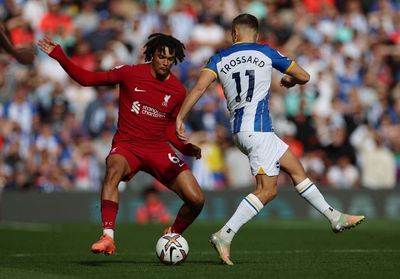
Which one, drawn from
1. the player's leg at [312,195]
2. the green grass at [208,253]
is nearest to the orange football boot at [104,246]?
the green grass at [208,253]

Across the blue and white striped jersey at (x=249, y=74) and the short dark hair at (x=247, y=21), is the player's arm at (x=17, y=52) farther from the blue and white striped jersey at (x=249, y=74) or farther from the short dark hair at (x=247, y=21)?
the short dark hair at (x=247, y=21)

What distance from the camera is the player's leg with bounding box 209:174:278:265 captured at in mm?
10672

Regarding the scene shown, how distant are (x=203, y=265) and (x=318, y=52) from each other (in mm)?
14715

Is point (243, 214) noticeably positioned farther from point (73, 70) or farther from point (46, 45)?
point (46, 45)

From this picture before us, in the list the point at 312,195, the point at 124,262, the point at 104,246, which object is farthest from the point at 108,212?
the point at 312,195

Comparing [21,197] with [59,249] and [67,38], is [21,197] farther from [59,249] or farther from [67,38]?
[59,249]

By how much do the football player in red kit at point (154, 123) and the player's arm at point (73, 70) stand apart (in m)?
0.02

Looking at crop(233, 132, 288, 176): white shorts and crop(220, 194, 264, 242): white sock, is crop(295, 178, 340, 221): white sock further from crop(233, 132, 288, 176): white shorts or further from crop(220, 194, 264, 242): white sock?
crop(220, 194, 264, 242): white sock

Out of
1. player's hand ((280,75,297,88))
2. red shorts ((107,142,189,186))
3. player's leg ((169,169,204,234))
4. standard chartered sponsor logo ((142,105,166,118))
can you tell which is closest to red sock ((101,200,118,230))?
red shorts ((107,142,189,186))

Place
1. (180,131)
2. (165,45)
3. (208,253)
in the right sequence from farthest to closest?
1. (208,253)
2. (165,45)
3. (180,131)

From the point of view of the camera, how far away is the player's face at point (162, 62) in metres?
11.6

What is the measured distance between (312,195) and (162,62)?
220 centimetres

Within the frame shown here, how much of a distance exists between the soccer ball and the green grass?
93 millimetres

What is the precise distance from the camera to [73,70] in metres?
11.3
